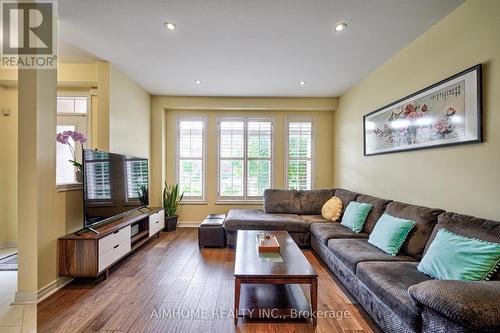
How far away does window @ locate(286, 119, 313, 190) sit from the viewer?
17.2ft

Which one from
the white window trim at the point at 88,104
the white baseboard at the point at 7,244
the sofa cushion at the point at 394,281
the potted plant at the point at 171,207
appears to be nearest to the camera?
the sofa cushion at the point at 394,281

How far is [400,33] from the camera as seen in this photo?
8.55ft

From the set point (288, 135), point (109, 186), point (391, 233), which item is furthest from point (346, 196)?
point (109, 186)

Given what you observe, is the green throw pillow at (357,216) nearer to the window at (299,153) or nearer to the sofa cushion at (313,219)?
the sofa cushion at (313,219)

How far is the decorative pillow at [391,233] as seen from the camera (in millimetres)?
2334

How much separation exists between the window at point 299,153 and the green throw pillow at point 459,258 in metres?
3.33

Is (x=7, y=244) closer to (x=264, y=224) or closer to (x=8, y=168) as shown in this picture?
(x=8, y=168)

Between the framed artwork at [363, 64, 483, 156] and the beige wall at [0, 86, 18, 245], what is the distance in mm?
5581

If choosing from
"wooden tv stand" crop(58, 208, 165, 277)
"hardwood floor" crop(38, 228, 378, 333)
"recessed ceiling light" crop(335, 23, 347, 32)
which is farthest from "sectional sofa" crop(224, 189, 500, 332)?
"recessed ceiling light" crop(335, 23, 347, 32)

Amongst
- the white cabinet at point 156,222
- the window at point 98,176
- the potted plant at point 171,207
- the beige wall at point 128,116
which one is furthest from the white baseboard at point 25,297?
the potted plant at point 171,207

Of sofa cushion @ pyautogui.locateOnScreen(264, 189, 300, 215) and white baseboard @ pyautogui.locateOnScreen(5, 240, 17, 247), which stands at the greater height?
sofa cushion @ pyautogui.locateOnScreen(264, 189, 300, 215)

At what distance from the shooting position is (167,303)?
2.26 m

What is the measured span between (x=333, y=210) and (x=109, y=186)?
336 centimetres

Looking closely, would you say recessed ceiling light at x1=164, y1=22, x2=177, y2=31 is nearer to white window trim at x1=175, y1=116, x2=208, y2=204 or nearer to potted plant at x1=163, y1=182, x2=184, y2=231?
white window trim at x1=175, y1=116, x2=208, y2=204
